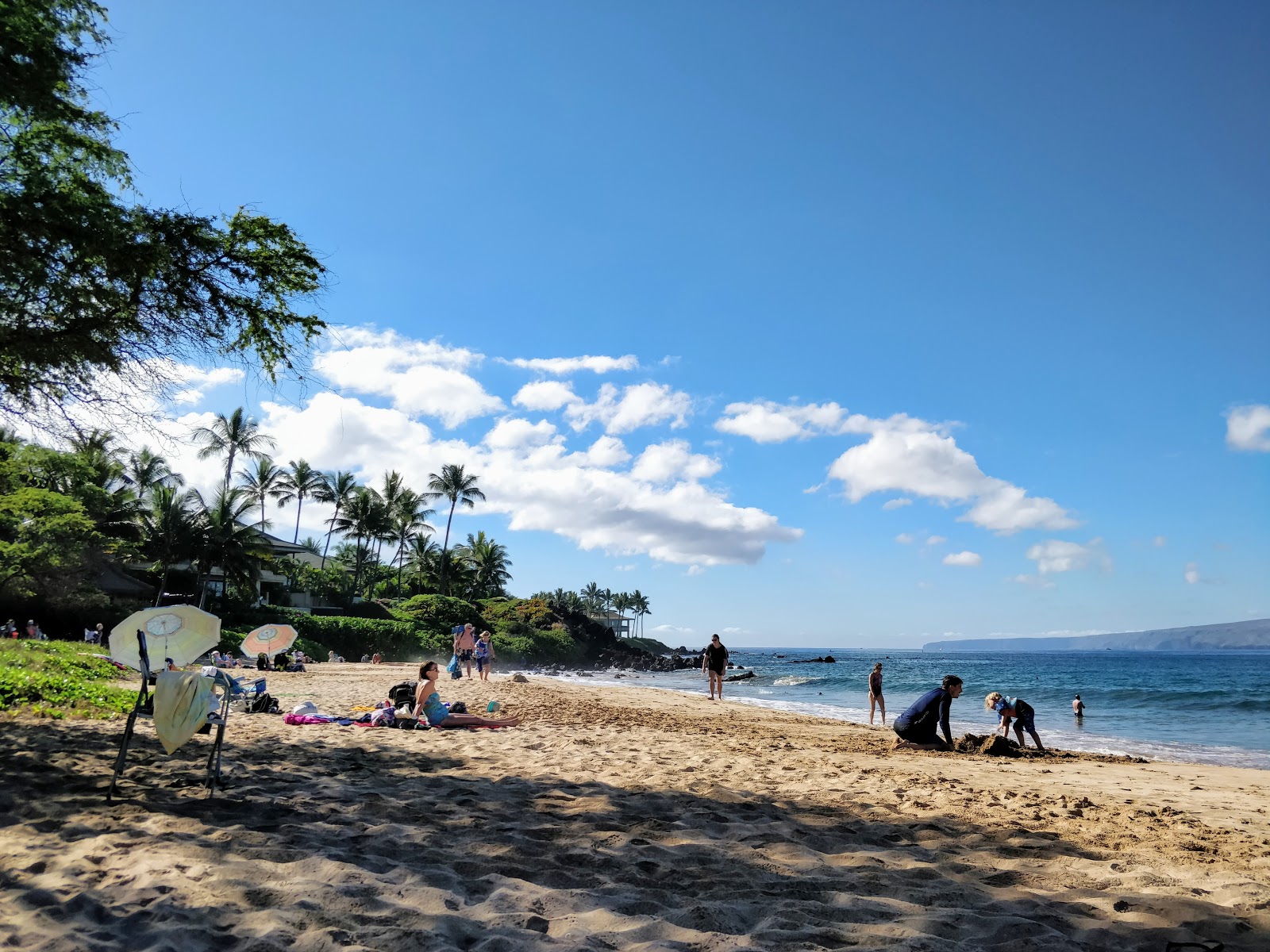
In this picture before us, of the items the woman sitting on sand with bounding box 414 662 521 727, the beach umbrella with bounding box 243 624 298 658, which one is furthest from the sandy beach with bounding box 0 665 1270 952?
the beach umbrella with bounding box 243 624 298 658

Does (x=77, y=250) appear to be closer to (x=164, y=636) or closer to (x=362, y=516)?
(x=164, y=636)

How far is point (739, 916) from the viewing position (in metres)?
3.42

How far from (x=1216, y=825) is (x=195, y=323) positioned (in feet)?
33.6

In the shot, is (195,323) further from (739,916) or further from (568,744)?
(739,916)

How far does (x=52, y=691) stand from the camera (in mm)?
9102

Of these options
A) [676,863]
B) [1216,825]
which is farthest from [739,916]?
[1216,825]

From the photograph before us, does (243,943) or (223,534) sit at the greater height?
(223,534)

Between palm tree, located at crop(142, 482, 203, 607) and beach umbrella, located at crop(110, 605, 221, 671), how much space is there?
33.1 metres

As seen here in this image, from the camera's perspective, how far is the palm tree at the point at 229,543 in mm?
33969

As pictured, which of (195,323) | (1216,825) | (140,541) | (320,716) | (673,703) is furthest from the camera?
(140,541)

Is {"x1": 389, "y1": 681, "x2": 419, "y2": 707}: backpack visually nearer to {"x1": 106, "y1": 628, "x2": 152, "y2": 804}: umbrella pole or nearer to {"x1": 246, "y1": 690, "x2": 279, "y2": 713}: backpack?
{"x1": 246, "y1": 690, "x2": 279, "y2": 713}: backpack

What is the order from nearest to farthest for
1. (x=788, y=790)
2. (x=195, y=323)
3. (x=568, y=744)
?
1. (x=788, y=790)
2. (x=195, y=323)
3. (x=568, y=744)

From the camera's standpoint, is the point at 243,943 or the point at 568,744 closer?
the point at 243,943

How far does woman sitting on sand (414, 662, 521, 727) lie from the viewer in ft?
30.9
